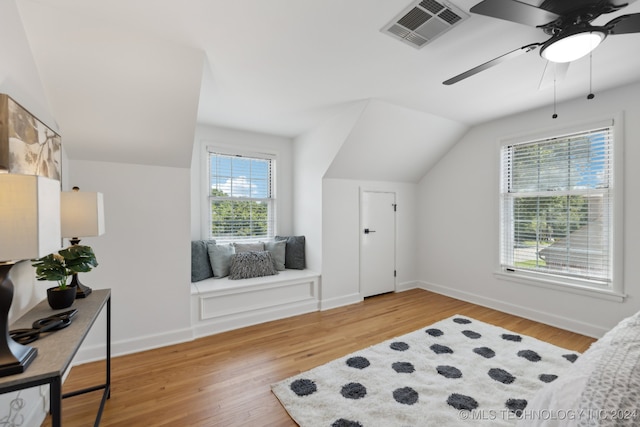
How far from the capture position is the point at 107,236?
2.55 meters

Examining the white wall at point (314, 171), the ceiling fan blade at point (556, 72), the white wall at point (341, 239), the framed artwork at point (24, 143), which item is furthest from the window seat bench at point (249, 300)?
the ceiling fan blade at point (556, 72)

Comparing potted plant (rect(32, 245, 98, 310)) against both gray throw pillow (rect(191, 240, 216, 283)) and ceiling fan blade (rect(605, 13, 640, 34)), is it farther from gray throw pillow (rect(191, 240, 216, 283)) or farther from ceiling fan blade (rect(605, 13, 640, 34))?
ceiling fan blade (rect(605, 13, 640, 34))

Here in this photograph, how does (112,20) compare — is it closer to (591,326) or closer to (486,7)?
(486,7)

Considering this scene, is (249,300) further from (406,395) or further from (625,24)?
(625,24)

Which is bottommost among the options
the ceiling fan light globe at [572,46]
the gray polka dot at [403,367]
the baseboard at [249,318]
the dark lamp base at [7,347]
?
the gray polka dot at [403,367]

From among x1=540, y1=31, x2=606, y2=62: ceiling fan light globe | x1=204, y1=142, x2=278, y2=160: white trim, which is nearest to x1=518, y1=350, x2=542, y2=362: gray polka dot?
x1=540, y1=31, x2=606, y2=62: ceiling fan light globe

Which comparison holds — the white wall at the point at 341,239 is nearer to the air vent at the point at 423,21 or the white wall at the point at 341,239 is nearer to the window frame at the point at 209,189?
the window frame at the point at 209,189

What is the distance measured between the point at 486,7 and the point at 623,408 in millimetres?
1587

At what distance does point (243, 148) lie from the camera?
13.1ft

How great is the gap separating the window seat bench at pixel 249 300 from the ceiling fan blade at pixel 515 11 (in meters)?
3.02

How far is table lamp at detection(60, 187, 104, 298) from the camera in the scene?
67.6 inches

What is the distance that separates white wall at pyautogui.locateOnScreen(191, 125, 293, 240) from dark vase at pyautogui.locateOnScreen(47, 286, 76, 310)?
206 cm

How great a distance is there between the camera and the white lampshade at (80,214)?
172 centimetres

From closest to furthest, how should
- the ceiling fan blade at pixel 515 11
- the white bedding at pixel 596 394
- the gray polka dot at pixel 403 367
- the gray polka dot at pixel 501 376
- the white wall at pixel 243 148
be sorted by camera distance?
the white bedding at pixel 596 394 < the ceiling fan blade at pixel 515 11 < the gray polka dot at pixel 501 376 < the gray polka dot at pixel 403 367 < the white wall at pixel 243 148
